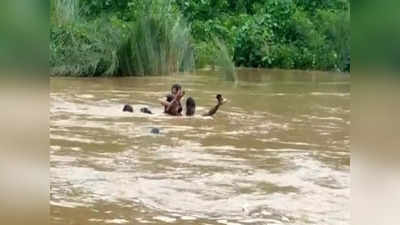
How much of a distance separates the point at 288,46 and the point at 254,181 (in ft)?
46.7

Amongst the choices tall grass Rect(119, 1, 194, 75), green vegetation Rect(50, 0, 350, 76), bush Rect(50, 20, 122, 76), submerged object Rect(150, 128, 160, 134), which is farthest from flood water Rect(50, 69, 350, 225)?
tall grass Rect(119, 1, 194, 75)

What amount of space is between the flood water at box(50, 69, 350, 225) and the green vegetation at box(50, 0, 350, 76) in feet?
10.2

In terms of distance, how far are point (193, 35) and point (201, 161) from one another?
46.5ft

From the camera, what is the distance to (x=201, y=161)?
16.8ft

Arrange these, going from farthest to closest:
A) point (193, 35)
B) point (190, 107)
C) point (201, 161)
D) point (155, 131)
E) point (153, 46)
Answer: point (193, 35) → point (153, 46) → point (190, 107) → point (155, 131) → point (201, 161)

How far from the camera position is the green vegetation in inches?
531

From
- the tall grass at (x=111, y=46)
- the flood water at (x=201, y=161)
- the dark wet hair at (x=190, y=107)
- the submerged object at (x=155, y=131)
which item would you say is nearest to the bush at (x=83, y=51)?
the tall grass at (x=111, y=46)

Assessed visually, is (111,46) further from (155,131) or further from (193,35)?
(155,131)

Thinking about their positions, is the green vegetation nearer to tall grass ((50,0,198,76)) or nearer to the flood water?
tall grass ((50,0,198,76))

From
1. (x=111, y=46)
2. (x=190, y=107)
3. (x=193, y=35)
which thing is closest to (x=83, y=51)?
(x=111, y=46)

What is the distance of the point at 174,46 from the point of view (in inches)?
562
